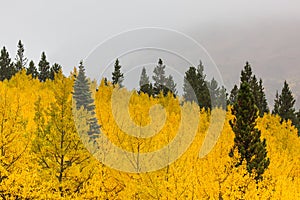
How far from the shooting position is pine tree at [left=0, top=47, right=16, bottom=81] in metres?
75.7

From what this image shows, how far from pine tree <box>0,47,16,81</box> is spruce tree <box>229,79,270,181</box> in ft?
181

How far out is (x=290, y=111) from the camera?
6944cm

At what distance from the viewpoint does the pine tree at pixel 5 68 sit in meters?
75.7

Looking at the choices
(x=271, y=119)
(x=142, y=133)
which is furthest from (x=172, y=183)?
(x=271, y=119)

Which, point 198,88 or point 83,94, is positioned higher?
point 198,88

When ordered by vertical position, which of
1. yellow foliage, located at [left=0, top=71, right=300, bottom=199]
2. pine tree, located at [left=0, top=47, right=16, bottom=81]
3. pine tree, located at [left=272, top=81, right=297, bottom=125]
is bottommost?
yellow foliage, located at [left=0, top=71, right=300, bottom=199]

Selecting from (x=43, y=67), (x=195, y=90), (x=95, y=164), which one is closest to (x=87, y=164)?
(x=95, y=164)

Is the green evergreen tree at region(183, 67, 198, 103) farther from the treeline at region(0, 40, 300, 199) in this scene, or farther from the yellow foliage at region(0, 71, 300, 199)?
the yellow foliage at region(0, 71, 300, 199)

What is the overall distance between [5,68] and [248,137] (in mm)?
58926

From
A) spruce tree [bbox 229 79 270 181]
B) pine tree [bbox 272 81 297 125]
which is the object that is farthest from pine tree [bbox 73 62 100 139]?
pine tree [bbox 272 81 297 125]

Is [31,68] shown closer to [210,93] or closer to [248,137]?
[210,93]

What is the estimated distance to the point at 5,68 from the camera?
7725cm

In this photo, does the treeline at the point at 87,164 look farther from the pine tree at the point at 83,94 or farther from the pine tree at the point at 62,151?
the pine tree at the point at 83,94

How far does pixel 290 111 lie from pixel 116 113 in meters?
52.4
